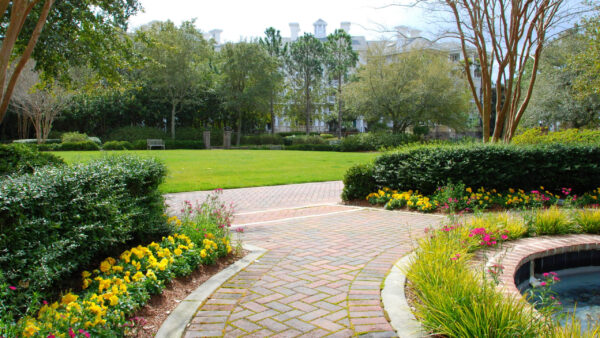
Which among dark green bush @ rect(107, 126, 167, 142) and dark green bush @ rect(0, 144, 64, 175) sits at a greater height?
dark green bush @ rect(107, 126, 167, 142)

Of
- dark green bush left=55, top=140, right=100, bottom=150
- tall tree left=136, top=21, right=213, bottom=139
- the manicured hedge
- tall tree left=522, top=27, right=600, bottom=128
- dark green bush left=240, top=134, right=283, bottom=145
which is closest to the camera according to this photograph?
the manicured hedge

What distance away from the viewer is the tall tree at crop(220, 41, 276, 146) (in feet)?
125

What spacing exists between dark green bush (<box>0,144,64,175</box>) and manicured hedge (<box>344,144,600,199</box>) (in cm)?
701

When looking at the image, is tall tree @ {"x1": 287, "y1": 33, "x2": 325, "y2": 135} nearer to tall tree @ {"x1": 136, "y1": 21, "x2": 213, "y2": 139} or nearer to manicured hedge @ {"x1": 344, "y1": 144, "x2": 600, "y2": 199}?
tall tree @ {"x1": 136, "y1": 21, "x2": 213, "y2": 139}

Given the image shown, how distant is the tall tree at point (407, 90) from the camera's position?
33.1 meters

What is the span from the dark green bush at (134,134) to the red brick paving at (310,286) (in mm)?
31658

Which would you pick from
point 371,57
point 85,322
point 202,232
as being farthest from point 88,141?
point 85,322

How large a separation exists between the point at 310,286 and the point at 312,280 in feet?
0.55

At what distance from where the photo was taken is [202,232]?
4941 mm

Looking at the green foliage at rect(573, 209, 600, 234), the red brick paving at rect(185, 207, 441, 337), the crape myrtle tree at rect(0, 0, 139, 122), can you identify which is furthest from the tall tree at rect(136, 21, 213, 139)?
the green foliage at rect(573, 209, 600, 234)

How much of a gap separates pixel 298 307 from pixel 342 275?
901 mm

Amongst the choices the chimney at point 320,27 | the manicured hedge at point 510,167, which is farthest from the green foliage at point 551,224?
the chimney at point 320,27

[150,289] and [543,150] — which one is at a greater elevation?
[543,150]

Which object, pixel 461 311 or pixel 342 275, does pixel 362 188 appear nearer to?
pixel 342 275
